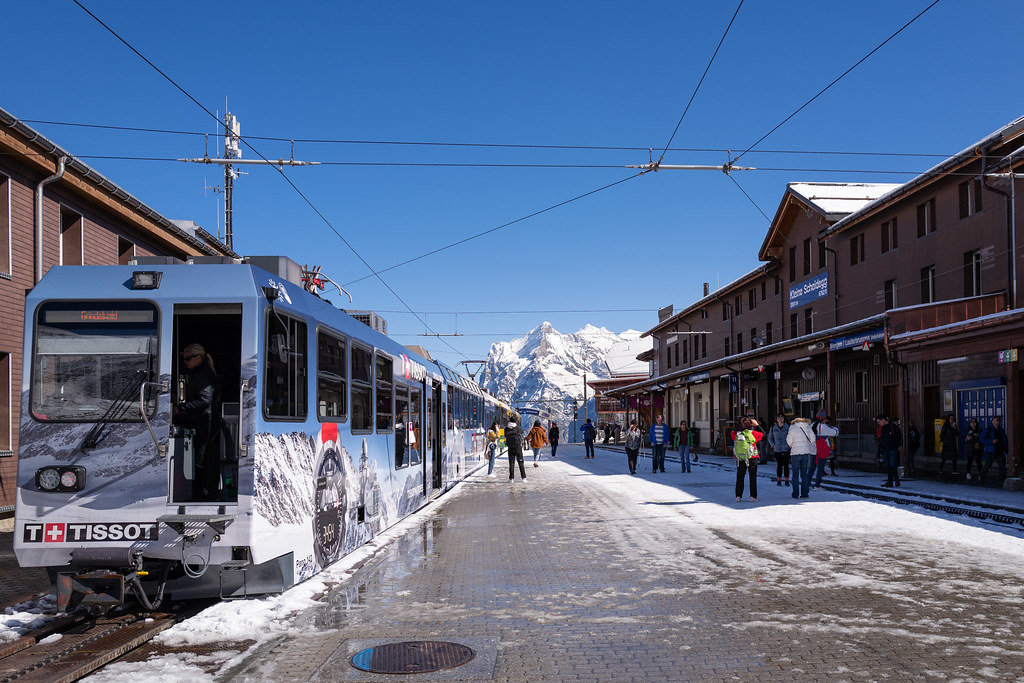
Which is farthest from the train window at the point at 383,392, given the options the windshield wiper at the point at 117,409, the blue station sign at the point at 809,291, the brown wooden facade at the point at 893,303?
the blue station sign at the point at 809,291

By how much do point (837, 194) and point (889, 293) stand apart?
8.85m

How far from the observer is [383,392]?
1193 centimetres

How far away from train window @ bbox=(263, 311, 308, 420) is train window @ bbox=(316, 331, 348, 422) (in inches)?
17.3

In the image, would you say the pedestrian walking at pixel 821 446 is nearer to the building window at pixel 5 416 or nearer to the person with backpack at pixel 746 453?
the person with backpack at pixel 746 453

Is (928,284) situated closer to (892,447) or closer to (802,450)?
(892,447)

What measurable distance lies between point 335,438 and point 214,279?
239cm

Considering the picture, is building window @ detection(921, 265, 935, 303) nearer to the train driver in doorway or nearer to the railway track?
the train driver in doorway

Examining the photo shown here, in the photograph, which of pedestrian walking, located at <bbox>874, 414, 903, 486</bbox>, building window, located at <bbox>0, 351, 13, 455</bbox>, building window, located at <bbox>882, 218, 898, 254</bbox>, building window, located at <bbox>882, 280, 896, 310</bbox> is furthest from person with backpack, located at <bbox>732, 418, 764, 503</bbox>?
building window, located at <bbox>882, 218, 898, 254</bbox>

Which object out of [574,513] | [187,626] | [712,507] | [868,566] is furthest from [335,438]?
[712,507]

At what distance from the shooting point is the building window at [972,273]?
2569 centimetres

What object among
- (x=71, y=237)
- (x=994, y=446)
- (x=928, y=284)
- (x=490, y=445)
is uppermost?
(x=928, y=284)

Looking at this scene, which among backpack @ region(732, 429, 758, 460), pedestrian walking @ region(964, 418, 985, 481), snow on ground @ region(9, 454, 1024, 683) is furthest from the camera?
pedestrian walking @ region(964, 418, 985, 481)

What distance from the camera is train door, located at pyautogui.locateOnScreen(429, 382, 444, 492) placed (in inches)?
699

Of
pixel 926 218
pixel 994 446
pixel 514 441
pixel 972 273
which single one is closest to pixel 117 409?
pixel 514 441
